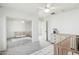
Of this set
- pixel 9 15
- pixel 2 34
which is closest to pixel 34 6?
pixel 9 15

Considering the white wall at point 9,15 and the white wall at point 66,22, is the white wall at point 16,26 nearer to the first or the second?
the white wall at point 9,15

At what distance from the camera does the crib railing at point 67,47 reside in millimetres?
1603

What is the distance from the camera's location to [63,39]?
66.7 inches

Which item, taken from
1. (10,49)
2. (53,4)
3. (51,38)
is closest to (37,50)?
(51,38)

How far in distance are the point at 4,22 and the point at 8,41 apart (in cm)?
36

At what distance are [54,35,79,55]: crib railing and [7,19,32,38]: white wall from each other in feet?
2.07

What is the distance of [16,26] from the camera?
5.50 ft

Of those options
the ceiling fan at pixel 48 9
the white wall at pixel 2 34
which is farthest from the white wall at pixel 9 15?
the ceiling fan at pixel 48 9

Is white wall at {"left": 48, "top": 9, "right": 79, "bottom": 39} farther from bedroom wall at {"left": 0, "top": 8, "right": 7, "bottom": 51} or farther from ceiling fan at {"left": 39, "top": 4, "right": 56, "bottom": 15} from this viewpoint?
bedroom wall at {"left": 0, "top": 8, "right": 7, "bottom": 51}

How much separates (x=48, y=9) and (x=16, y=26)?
0.68 meters

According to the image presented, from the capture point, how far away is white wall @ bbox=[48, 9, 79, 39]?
1604 mm

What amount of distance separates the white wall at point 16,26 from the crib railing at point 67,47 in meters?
0.63

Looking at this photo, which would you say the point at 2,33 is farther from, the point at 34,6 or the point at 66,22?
the point at 66,22

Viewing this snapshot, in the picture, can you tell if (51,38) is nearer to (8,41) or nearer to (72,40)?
(72,40)
